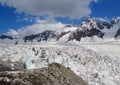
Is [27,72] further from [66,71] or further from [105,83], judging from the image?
[105,83]

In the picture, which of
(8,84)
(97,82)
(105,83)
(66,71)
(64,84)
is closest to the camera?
(8,84)

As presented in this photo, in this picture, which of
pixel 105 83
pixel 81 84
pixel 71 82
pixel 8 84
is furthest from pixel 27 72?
pixel 105 83

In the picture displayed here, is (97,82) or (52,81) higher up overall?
(52,81)

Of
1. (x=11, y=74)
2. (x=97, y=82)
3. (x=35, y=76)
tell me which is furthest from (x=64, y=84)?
(x=97, y=82)

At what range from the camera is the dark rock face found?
19641mm

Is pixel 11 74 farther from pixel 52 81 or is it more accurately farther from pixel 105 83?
pixel 105 83

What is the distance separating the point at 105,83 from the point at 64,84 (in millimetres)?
171378

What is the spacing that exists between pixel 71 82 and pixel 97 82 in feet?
519

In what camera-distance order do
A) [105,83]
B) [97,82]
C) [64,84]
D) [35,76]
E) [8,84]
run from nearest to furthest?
[8,84], [35,76], [64,84], [97,82], [105,83]

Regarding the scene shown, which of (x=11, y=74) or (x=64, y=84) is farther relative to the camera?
(x=64, y=84)

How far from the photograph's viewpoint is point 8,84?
757 inches

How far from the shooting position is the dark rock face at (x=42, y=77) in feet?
64.4

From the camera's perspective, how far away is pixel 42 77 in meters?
20.7

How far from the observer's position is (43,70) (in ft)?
72.4
